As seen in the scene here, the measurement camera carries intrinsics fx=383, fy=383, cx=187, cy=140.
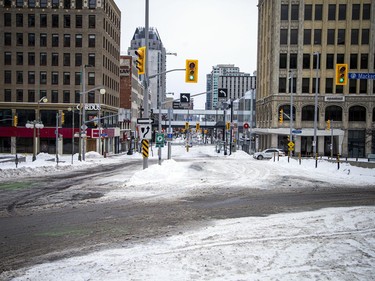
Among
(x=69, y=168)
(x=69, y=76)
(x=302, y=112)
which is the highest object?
(x=69, y=76)

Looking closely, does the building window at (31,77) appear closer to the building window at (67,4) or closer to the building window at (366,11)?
the building window at (67,4)

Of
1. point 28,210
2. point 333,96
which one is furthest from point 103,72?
point 28,210

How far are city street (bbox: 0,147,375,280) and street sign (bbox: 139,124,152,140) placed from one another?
1.80 metres

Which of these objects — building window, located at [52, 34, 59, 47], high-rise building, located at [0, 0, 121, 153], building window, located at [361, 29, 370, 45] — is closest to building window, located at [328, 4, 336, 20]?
building window, located at [361, 29, 370, 45]

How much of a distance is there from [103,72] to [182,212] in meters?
50.1

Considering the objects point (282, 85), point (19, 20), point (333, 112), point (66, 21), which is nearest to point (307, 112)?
point (333, 112)

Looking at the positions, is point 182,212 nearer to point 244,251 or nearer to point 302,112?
point 244,251

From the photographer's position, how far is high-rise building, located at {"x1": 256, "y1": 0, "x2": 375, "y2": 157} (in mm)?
56000

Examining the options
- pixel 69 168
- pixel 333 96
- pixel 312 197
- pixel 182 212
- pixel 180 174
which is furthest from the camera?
pixel 333 96

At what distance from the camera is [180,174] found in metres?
21.9

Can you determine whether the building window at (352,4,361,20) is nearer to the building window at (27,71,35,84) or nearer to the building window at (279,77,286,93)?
the building window at (279,77,286,93)

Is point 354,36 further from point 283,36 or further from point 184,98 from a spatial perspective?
point 184,98

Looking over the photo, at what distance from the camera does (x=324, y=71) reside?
56.8 metres

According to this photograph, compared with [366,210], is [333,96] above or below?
above
